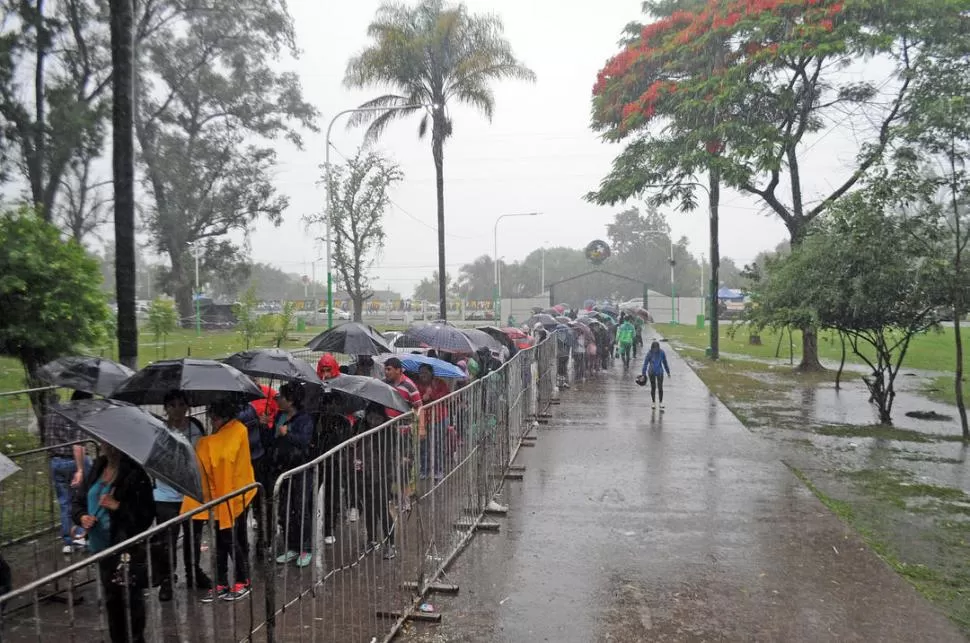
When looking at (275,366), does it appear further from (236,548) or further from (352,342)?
(352,342)

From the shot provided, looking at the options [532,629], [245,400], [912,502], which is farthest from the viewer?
[912,502]

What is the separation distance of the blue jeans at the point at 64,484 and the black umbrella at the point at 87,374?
58cm

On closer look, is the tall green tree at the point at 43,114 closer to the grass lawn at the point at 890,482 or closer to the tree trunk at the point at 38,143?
the tree trunk at the point at 38,143

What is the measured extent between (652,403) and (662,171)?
9630 millimetres

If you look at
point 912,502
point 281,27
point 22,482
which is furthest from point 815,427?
point 281,27

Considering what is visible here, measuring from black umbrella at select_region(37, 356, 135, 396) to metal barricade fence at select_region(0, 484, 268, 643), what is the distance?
1.49 metres

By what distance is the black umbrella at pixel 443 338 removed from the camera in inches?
415

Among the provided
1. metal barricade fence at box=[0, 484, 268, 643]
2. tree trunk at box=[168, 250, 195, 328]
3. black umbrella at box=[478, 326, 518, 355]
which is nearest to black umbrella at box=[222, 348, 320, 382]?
metal barricade fence at box=[0, 484, 268, 643]

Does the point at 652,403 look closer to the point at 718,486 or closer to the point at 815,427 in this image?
the point at 815,427

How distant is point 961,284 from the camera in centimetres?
1200

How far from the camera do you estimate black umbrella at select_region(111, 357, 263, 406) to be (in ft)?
17.0

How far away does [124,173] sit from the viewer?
7480 millimetres

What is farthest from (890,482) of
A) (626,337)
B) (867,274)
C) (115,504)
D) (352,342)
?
(626,337)

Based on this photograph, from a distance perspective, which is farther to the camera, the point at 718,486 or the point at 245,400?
the point at 718,486
